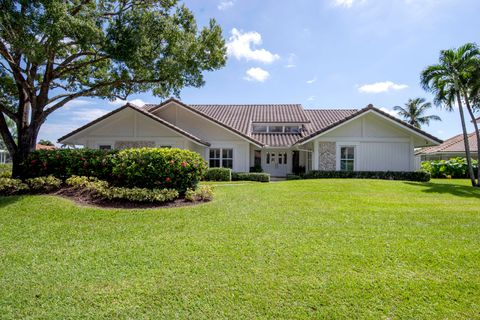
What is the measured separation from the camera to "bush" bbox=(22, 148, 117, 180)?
403 inches

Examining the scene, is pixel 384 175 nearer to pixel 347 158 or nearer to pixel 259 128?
pixel 347 158

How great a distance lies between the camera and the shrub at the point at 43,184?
30.8 ft

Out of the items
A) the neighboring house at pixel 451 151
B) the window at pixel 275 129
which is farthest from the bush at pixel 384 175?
the neighboring house at pixel 451 151

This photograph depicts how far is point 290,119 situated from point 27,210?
22.5 metres

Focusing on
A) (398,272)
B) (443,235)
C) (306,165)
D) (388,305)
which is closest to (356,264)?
(398,272)

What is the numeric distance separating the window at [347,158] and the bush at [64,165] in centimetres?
1569

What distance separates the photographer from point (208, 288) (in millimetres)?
3715

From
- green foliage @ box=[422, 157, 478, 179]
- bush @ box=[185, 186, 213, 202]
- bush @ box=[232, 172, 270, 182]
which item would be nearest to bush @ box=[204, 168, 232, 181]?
bush @ box=[232, 172, 270, 182]

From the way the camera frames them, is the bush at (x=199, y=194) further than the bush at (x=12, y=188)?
No

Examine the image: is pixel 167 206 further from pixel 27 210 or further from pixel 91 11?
pixel 91 11

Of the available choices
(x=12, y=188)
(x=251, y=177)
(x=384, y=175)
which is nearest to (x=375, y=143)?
(x=384, y=175)

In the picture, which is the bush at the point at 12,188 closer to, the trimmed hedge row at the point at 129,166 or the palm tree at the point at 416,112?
the trimmed hedge row at the point at 129,166

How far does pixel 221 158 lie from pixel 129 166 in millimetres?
12074

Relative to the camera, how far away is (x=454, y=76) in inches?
607
